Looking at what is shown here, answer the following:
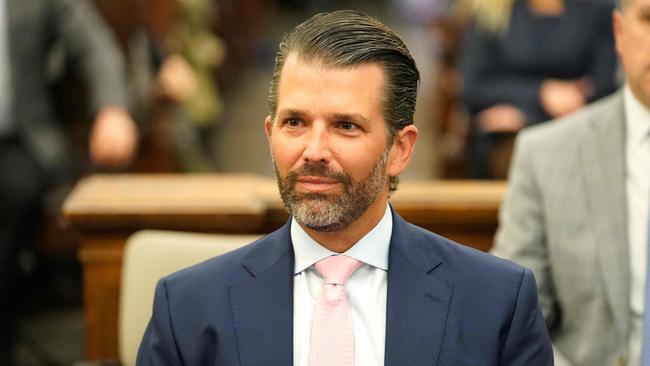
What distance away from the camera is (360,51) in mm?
1863

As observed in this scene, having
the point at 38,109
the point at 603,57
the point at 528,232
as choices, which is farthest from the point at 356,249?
the point at 603,57

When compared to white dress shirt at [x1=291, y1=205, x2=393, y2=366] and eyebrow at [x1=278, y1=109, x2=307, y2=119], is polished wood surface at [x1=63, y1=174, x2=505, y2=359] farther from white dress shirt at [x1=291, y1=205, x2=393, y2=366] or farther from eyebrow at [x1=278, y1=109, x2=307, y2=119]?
eyebrow at [x1=278, y1=109, x2=307, y2=119]

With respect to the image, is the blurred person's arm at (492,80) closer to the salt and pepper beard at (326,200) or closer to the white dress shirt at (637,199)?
the white dress shirt at (637,199)

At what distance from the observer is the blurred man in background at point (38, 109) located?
4.36 m

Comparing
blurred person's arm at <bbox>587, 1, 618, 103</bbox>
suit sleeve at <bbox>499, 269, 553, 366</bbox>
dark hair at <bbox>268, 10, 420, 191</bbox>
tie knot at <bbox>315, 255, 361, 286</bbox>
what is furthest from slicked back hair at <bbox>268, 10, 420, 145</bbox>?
blurred person's arm at <bbox>587, 1, 618, 103</bbox>

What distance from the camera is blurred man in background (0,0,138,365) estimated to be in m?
4.36

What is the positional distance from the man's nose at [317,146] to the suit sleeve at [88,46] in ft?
9.55

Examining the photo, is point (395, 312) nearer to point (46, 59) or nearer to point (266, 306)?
point (266, 306)

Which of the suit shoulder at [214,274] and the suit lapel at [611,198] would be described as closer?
the suit shoulder at [214,274]

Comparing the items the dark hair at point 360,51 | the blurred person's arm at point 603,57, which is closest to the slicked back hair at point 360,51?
the dark hair at point 360,51

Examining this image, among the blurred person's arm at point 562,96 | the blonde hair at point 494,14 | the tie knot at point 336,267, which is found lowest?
the blurred person's arm at point 562,96

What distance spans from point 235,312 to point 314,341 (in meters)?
0.14

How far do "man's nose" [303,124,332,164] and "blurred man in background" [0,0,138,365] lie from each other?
2611mm

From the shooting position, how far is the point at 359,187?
1.88m
